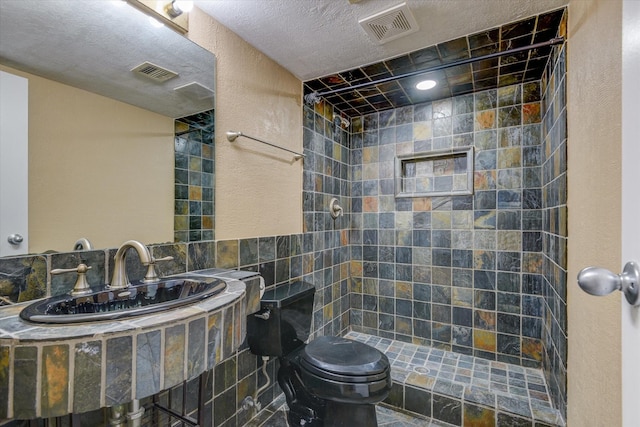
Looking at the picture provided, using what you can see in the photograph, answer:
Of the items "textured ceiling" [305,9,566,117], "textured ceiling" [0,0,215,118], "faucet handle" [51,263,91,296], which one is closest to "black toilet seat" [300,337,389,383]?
"faucet handle" [51,263,91,296]

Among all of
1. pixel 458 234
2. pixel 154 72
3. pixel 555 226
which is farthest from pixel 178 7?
pixel 458 234

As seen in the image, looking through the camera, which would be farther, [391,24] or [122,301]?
[391,24]

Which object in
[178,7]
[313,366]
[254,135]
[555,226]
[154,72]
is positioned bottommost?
[313,366]

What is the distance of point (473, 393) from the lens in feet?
5.65

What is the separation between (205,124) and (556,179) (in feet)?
6.04

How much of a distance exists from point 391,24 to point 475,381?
2170 mm

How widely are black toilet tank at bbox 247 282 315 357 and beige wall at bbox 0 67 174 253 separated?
61 cm

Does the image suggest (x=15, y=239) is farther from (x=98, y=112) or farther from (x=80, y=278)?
(x=98, y=112)

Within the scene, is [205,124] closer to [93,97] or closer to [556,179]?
[93,97]

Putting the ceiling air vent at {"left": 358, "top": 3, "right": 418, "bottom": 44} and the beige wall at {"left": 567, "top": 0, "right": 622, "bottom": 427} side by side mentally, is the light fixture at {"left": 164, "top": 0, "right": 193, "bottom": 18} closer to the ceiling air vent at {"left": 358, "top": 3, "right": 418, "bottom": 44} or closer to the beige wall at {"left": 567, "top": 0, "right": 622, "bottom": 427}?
the ceiling air vent at {"left": 358, "top": 3, "right": 418, "bottom": 44}

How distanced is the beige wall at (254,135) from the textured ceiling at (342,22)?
0.10 m

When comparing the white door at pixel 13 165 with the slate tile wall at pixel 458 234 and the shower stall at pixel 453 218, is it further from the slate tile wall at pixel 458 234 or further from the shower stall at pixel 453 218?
the slate tile wall at pixel 458 234

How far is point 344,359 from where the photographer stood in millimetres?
1438

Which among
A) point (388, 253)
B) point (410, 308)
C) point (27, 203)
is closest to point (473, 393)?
point (410, 308)
